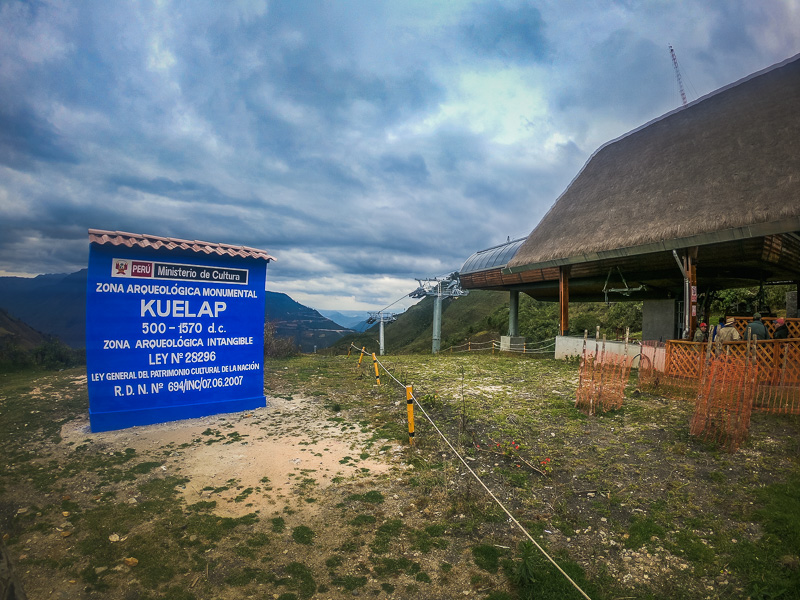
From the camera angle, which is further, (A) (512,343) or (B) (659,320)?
(A) (512,343)

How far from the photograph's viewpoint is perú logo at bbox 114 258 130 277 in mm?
8281

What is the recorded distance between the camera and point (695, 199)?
12.1 meters

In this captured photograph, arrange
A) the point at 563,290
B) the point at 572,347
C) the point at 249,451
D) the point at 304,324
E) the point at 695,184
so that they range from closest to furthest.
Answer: the point at 249,451 → the point at 695,184 → the point at 563,290 → the point at 572,347 → the point at 304,324

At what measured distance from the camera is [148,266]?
8617 millimetres

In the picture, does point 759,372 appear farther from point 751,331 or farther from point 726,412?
point 726,412

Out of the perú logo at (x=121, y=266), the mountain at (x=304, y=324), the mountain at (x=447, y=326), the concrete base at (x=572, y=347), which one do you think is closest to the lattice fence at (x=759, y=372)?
the concrete base at (x=572, y=347)

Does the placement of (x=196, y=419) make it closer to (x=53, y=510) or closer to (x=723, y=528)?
(x=53, y=510)

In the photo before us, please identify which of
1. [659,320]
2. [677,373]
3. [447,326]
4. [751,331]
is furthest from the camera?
[447,326]

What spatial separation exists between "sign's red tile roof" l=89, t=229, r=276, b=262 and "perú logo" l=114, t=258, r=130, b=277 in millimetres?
372

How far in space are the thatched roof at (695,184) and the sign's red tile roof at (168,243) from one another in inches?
440

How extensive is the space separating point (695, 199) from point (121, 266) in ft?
50.1

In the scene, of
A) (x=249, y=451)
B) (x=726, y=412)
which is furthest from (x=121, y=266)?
(x=726, y=412)

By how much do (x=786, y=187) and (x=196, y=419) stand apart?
606 inches

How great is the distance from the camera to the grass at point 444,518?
388 cm
